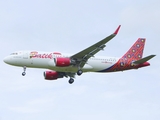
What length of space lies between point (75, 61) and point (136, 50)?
12834mm

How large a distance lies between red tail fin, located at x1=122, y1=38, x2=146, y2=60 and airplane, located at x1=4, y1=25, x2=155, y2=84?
319mm

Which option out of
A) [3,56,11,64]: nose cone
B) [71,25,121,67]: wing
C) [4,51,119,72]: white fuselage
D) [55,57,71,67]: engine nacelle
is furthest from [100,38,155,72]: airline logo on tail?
[3,56,11,64]: nose cone

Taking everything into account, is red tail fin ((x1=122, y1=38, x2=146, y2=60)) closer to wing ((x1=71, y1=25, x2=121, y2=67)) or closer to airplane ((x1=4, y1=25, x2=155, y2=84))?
airplane ((x1=4, y1=25, x2=155, y2=84))

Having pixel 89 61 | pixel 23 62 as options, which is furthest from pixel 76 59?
pixel 23 62

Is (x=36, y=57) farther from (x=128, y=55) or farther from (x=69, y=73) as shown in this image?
(x=128, y=55)

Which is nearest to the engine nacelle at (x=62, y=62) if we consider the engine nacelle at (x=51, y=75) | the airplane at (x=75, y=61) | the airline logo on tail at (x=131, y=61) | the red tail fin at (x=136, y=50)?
the airplane at (x=75, y=61)

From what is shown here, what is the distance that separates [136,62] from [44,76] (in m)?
14.7

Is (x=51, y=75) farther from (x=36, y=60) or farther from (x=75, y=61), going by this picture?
(x=36, y=60)

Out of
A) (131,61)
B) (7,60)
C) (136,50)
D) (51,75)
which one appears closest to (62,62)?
(7,60)

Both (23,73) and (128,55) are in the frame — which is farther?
(128,55)

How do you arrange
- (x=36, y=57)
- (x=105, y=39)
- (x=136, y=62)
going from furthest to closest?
(x=136, y=62)
(x=36, y=57)
(x=105, y=39)

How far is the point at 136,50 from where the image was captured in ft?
287

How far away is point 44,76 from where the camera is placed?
8638cm

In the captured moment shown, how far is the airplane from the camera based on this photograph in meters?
77.9
